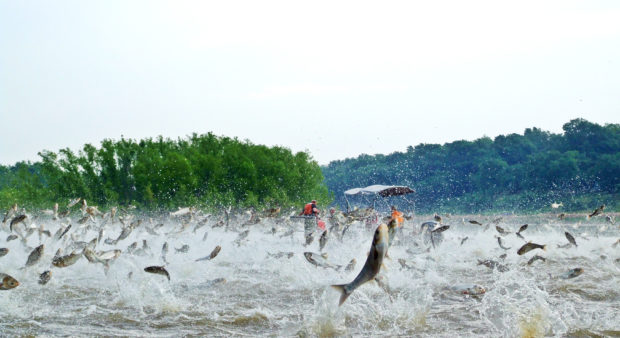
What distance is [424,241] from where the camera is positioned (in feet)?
56.9

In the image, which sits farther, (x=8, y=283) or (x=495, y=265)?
(x=495, y=265)

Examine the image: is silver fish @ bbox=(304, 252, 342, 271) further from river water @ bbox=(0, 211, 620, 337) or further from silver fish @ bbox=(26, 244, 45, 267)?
silver fish @ bbox=(26, 244, 45, 267)

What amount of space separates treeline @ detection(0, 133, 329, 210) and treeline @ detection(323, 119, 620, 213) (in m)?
28.5

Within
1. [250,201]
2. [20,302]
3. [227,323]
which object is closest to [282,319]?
[227,323]

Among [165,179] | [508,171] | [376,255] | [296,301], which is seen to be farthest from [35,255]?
[508,171]

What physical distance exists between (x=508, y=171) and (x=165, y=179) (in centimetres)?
4773

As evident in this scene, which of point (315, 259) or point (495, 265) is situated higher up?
point (315, 259)

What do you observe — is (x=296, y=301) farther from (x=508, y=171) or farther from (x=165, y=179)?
(x=508, y=171)

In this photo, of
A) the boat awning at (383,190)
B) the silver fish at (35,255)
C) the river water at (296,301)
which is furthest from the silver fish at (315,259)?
the boat awning at (383,190)

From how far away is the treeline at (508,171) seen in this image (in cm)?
6819

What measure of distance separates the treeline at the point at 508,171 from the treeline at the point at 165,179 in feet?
93.7

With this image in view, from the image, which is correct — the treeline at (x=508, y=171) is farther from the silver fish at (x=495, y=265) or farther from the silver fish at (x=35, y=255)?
the silver fish at (x=35, y=255)

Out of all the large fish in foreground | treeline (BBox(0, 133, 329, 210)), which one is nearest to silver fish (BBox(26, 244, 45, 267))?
the large fish in foreground

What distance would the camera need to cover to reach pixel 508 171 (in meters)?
82.1
